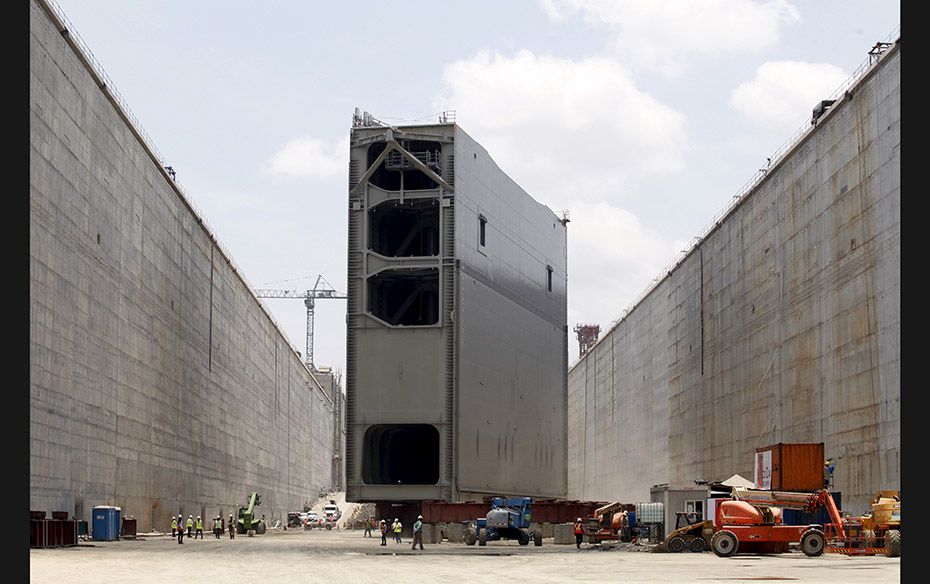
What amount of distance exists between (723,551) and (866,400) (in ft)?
45.1

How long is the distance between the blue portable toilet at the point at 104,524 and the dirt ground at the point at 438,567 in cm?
1006

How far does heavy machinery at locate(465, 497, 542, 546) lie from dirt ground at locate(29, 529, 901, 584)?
31.0ft

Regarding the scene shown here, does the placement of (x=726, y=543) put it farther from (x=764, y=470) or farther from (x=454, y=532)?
(x=454, y=532)

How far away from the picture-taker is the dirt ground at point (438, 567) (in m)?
28.5

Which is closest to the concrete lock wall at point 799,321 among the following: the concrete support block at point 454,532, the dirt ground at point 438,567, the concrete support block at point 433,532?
the dirt ground at point 438,567

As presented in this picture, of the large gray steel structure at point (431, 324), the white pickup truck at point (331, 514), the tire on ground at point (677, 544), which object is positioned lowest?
the white pickup truck at point (331, 514)

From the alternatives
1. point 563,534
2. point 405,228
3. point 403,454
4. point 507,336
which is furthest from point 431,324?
point 563,534

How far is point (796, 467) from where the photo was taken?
46438mm

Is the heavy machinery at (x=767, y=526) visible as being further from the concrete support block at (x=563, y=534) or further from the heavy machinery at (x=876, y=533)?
the concrete support block at (x=563, y=534)

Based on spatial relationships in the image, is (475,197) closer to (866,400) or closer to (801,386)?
(801,386)

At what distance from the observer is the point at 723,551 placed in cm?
3984

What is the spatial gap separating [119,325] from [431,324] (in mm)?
17526

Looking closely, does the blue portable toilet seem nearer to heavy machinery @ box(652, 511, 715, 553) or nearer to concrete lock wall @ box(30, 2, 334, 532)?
concrete lock wall @ box(30, 2, 334, 532)

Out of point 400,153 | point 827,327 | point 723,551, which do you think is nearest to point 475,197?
point 400,153
